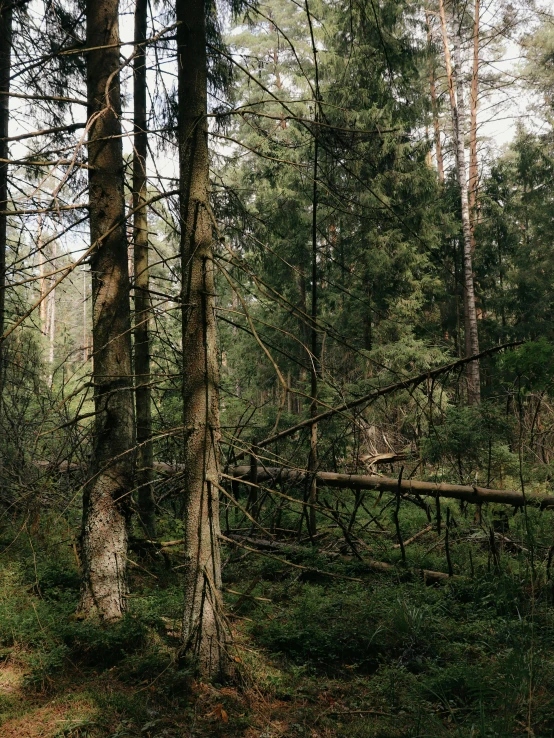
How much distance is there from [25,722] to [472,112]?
23147mm

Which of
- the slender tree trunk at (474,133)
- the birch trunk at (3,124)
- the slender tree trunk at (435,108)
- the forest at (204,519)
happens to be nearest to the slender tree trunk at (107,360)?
the forest at (204,519)

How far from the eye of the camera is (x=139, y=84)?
7.92m

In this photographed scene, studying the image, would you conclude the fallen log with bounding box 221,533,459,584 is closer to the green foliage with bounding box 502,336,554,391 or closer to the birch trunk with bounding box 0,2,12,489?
the green foliage with bounding box 502,336,554,391

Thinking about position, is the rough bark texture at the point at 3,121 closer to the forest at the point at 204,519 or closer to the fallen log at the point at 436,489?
the forest at the point at 204,519

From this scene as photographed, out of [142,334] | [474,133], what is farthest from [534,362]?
[474,133]

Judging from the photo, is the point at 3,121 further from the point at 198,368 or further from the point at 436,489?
the point at 436,489

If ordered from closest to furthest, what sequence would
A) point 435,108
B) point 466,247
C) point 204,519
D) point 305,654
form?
point 204,519
point 305,654
point 466,247
point 435,108

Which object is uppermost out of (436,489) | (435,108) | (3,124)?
(435,108)

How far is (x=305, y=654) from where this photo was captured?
507 cm

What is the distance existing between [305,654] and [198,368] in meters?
2.75

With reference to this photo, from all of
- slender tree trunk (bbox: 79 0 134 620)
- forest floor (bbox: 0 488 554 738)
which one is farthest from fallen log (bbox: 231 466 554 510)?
slender tree trunk (bbox: 79 0 134 620)

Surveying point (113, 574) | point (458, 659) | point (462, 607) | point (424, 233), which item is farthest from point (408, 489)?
point (424, 233)

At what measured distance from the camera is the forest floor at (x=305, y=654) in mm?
3898

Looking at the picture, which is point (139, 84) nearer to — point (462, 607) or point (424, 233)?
point (462, 607)
